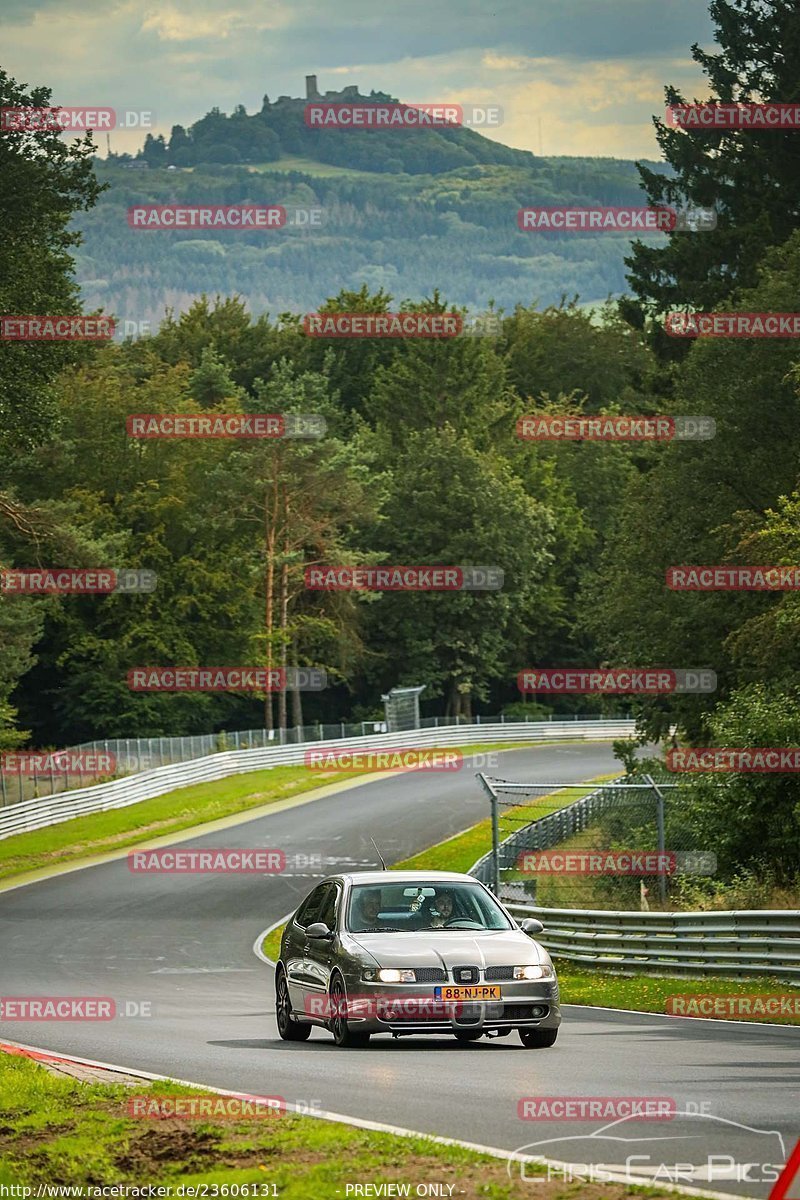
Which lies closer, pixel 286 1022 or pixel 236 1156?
pixel 236 1156

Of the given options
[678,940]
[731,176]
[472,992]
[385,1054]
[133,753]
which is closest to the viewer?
[472,992]

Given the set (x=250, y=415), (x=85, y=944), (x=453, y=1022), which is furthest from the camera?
(x=250, y=415)

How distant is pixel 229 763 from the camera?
67812 mm

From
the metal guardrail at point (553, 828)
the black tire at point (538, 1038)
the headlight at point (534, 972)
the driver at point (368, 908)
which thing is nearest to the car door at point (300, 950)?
the driver at point (368, 908)

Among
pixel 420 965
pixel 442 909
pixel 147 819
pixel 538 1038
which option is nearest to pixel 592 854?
pixel 442 909

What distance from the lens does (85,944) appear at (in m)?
34.5

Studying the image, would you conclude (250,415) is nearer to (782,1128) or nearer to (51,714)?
(51,714)

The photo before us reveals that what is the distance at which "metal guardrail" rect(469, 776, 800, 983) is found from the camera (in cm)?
2058

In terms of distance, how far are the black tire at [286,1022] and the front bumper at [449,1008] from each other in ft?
6.63

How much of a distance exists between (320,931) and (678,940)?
341 inches

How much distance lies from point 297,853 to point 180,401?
45.2 metres

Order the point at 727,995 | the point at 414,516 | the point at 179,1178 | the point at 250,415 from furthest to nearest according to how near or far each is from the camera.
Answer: the point at 414,516, the point at 250,415, the point at 727,995, the point at 179,1178

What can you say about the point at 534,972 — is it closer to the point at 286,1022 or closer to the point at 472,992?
the point at 472,992

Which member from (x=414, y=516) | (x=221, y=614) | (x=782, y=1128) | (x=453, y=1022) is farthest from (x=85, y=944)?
(x=414, y=516)
